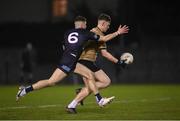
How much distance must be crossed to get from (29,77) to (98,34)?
18895 mm

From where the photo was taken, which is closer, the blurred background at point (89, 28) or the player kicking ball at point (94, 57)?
the player kicking ball at point (94, 57)

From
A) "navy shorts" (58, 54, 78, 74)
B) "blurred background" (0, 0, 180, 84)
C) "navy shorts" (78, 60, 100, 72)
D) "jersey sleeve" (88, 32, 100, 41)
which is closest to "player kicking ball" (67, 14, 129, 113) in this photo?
"navy shorts" (78, 60, 100, 72)

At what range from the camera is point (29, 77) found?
33125mm

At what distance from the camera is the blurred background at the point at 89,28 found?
3816cm

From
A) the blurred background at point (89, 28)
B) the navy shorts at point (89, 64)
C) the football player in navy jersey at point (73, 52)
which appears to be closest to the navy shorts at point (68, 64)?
the football player in navy jersey at point (73, 52)

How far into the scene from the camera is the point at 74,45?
14.0m

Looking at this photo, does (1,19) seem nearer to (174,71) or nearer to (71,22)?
(71,22)

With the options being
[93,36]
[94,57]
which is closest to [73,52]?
[93,36]

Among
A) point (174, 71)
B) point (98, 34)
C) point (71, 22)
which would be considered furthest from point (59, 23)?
point (98, 34)

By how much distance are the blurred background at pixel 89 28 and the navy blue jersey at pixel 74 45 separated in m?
18.8

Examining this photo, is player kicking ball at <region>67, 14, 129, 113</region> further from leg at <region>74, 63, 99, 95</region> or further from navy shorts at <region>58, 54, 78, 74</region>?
navy shorts at <region>58, 54, 78, 74</region>

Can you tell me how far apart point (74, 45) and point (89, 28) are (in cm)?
3068

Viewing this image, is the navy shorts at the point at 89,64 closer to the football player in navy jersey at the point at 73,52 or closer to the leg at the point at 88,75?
the leg at the point at 88,75

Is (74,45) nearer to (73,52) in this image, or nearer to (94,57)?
(73,52)
